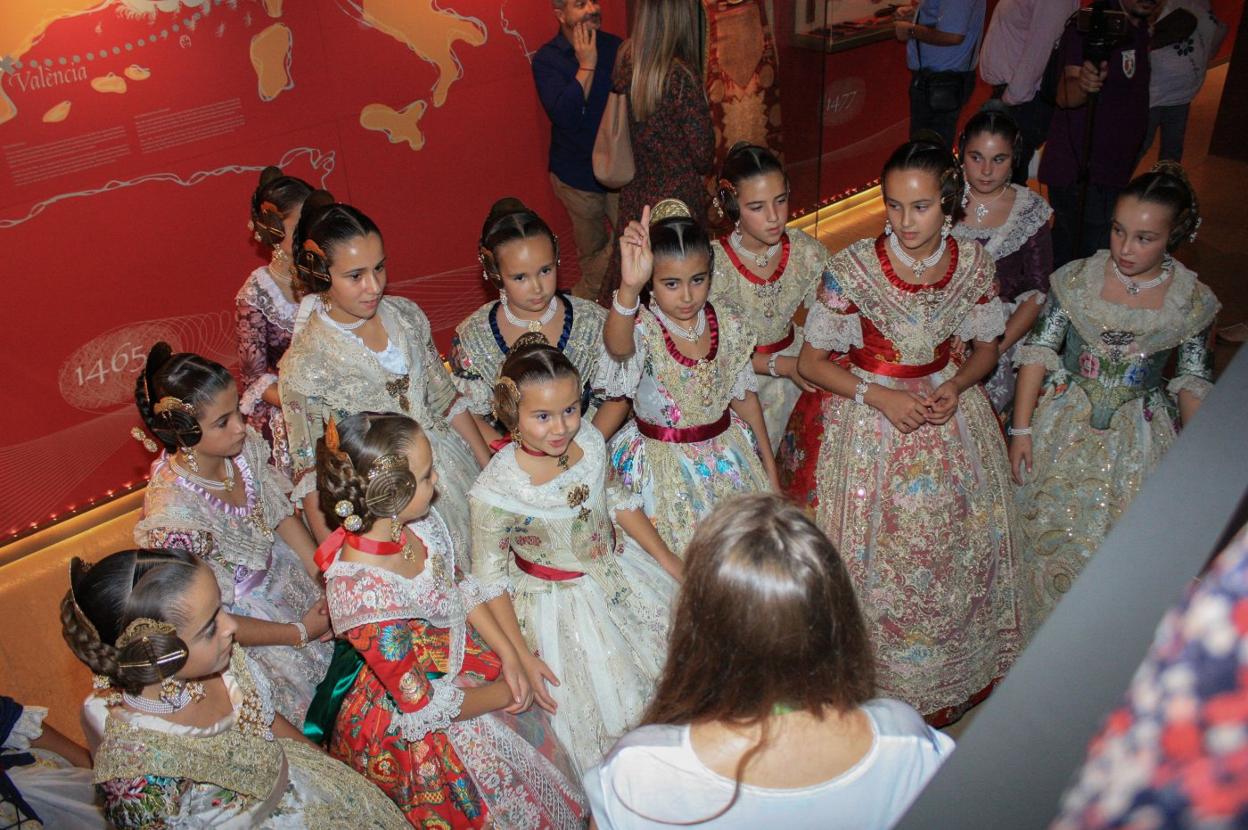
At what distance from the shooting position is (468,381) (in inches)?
135

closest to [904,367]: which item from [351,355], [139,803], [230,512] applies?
[351,355]

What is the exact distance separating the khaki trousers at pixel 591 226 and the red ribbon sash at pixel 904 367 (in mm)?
2189

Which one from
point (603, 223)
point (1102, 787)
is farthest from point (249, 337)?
point (1102, 787)

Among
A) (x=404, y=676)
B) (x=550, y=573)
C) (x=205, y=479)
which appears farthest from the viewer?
Result: (x=205, y=479)

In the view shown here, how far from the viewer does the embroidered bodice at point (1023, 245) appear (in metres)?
3.67

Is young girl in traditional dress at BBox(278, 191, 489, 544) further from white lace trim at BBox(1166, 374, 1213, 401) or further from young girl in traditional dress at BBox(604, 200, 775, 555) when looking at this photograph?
white lace trim at BBox(1166, 374, 1213, 401)

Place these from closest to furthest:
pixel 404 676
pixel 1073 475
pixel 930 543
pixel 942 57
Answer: pixel 404 676
pixel 930 543
pixel 1073 475
pixel 942 57

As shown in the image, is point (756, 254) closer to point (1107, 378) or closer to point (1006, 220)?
point (1006, 220)

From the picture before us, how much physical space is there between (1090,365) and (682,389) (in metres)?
1.35

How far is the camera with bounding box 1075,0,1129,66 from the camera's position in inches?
174

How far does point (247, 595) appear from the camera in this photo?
298 cm

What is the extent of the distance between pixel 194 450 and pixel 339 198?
2.31 m

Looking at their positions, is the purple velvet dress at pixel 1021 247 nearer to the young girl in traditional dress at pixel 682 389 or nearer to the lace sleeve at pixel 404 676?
the young girl in traditional dress at pixel 682 389

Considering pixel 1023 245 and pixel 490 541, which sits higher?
pixel 1023 245
